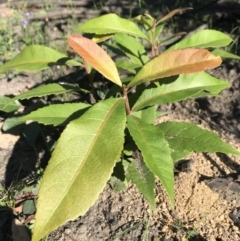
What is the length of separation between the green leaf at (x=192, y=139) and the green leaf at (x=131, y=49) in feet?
1.71

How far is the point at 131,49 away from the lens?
2.28m

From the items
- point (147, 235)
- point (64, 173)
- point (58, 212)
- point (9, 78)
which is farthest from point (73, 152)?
point (9, 78)

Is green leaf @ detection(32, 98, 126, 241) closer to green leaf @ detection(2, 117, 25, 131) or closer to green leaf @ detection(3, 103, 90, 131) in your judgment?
green leaf @ detection(3, 103, 90, 131)

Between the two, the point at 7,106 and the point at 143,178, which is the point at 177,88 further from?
the point at 7,106

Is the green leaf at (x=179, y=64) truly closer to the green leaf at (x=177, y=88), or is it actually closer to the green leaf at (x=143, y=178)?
the green leaf at (x=177, y=88)

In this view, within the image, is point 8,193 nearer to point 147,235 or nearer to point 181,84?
point 147,235

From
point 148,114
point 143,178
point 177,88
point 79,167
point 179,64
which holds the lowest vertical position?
point 143,178

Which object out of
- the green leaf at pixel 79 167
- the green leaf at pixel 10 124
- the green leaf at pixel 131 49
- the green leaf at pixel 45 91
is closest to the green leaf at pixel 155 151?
the green leaf at pixel 79 167

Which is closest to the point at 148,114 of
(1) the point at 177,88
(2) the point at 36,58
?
(1) the point at 177,88

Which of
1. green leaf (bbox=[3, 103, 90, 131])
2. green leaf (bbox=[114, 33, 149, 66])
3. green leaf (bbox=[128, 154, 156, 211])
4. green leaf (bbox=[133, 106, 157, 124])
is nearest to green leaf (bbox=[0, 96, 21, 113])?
green leaf (bbox=[3, 103, 90, 131])

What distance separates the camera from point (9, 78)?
3.08 meters

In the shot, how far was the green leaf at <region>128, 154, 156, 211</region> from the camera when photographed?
167 cm

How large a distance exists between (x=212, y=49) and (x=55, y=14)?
2208 millimetres

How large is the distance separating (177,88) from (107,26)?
49 cm
